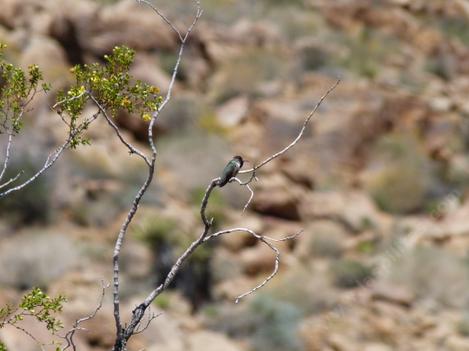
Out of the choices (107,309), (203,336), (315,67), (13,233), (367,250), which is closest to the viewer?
(107,309)

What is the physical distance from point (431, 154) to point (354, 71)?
4.78m

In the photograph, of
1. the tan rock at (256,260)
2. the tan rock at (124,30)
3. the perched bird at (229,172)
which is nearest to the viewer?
the perched bird at (229,172)

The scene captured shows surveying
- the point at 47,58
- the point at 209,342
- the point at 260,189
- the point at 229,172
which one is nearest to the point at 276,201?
the point at 260,189

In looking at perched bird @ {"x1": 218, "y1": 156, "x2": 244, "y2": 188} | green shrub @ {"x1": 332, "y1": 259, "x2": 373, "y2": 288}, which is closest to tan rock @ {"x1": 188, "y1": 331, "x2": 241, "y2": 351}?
green shrub @ {"x1": 332, "y1": 259, "x2": 373, "y2": 288}

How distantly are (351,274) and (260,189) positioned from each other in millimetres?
3471

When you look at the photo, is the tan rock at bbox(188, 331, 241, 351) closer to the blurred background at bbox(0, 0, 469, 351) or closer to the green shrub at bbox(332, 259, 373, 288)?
the blurred background at bbox(0, 0, 469, 351)

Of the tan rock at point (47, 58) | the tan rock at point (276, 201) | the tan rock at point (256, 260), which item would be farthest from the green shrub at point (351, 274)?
the tan rock at point (47, 58)

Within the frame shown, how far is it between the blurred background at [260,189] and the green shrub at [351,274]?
0.03 m

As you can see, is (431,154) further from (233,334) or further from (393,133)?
(233,334)

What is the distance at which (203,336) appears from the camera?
517 inches

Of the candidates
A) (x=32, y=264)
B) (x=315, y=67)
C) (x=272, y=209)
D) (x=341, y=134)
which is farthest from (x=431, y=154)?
(x=32, y=264)

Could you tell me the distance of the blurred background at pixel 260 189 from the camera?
1397 cm

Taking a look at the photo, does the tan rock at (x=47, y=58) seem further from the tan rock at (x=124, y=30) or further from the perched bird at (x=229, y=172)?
the perched bird at (x=229, y=172)

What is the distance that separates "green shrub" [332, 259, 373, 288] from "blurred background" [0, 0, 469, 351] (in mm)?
30
